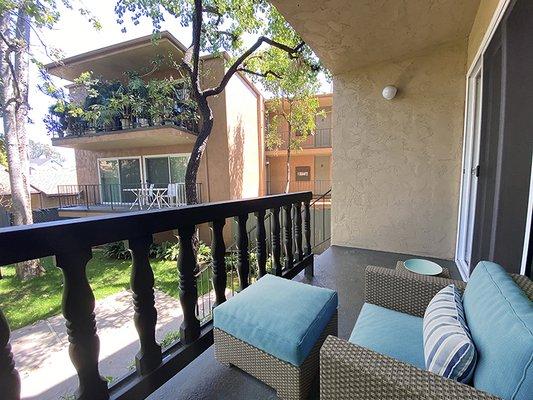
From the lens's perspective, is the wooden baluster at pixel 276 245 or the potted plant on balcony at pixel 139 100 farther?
the potted plant on balcony at pixel 139 100

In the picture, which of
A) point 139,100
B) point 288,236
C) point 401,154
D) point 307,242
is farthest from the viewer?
point 139,100

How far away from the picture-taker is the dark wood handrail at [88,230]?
739 mm

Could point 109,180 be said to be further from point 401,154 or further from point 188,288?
point 188,288

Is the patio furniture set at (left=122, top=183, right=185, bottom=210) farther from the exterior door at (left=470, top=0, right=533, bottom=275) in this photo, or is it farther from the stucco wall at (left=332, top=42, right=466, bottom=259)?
the exterior door at (left=470, top=0, right=533, bottom=275)

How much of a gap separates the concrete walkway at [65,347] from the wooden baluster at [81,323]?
6.40 feet

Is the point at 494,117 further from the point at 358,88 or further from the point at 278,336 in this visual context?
the point at 278,336

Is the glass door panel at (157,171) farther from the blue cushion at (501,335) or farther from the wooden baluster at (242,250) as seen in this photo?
the blue cushion at (501,335)

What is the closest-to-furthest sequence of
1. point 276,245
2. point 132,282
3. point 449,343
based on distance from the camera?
point 449,343, point 132,282, point 276,245

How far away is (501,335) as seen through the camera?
0.76 metres

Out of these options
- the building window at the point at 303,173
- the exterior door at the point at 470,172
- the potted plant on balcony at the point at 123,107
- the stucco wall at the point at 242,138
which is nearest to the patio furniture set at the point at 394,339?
the exterior door at the point at 470,172

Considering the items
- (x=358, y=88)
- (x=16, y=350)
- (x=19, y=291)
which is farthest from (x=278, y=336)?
(x=19, y=291)

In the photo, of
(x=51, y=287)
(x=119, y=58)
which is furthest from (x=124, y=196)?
(x=119, y=58)

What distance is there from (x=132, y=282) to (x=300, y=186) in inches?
478

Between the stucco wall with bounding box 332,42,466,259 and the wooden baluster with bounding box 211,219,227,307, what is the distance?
2.78 meters
